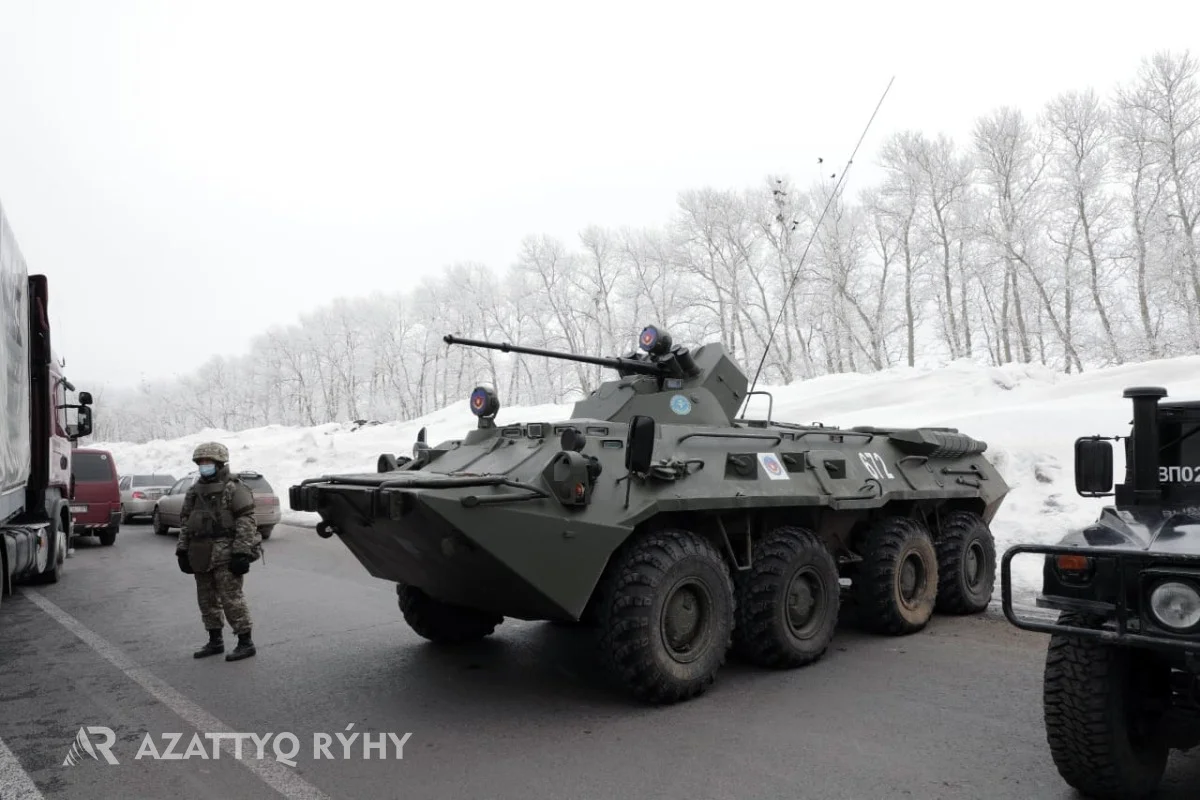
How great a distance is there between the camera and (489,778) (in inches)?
160

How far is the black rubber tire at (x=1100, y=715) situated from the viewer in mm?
3494

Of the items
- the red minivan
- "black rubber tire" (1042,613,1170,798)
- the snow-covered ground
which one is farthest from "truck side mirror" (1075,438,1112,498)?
the red minivan

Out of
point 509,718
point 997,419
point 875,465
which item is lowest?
point 509,718

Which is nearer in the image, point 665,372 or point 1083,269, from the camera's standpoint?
point 665,372

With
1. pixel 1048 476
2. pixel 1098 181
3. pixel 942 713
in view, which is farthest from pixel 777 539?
pixel 1098 181

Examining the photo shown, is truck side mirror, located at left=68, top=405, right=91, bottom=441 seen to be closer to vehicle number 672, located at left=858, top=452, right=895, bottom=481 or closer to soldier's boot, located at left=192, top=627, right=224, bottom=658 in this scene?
soldier's boot, located at left=192, top=627, right=224, bottom=658

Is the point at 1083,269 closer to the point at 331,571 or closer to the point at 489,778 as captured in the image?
the point at 331,571

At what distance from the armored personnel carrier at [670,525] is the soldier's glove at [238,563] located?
0.85 m

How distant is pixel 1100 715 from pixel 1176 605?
0.63 metres

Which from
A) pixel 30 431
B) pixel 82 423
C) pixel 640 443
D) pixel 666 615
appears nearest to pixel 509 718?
pixel 666 615

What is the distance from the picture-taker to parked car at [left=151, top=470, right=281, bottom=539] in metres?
14.8

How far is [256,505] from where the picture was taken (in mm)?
13109

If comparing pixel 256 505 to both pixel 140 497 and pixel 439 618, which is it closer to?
pixel 439 618

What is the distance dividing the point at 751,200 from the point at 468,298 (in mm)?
17751
